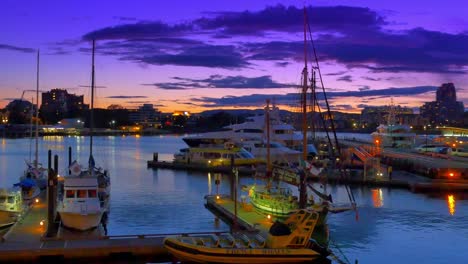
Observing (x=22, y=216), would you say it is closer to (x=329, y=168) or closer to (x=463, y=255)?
(x=463, y=255)

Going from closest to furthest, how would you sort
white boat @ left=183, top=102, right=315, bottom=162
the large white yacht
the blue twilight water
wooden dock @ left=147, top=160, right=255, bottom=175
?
the blue twilight water → wooden dock @ left=147, top=160, right=255, bottom=175 → the large white yacht → white boat @ left=183, top=102, right=315, bottom=162

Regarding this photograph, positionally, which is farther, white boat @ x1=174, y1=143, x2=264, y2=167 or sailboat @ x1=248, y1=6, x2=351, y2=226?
white boat @ x1=174, y1=143, x2=264, y2=167

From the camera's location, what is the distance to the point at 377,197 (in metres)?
42.8

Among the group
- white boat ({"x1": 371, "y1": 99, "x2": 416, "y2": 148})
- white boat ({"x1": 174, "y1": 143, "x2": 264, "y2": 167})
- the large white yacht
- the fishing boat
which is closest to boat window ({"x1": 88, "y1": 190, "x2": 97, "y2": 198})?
the fishing boat

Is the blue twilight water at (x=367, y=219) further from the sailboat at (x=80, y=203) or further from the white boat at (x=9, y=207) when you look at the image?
the white boat at (x=9, y=207)

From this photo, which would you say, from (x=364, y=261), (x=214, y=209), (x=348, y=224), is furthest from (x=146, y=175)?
(x=364, y=261)

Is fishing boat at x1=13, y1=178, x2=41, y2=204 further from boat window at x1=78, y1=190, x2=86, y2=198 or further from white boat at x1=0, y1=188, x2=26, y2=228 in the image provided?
boat window at x1=78, y1=190, x2=86, y2=198

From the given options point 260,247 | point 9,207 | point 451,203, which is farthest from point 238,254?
point 451,203

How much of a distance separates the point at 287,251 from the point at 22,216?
13.5 meters

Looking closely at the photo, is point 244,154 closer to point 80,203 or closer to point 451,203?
point 451,203

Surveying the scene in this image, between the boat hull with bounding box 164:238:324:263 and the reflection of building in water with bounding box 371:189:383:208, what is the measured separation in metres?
18.2

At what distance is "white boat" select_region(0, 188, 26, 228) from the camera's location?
2728cm

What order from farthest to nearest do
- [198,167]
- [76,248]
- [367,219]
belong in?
[198,167], [367,219], [76,248]

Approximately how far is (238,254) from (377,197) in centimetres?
2376
